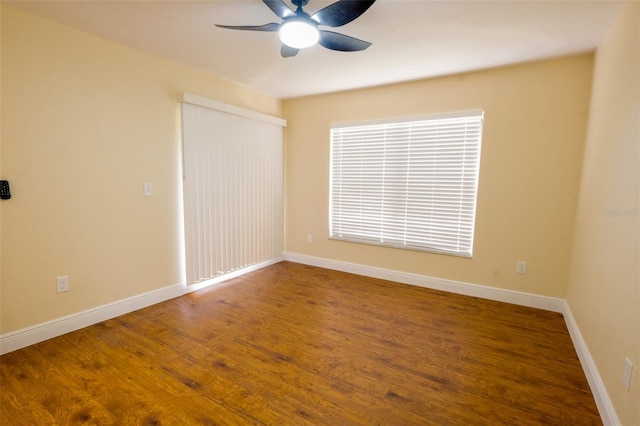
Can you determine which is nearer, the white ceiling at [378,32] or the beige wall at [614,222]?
the beige wall at [614,222]

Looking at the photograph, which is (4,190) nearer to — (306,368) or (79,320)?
(79,320)

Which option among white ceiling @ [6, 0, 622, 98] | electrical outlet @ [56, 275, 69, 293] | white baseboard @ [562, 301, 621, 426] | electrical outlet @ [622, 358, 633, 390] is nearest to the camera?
Result: electrical outlet @ [622, 358, 633, 390]

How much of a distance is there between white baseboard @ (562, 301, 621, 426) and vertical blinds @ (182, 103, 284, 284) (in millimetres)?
3393

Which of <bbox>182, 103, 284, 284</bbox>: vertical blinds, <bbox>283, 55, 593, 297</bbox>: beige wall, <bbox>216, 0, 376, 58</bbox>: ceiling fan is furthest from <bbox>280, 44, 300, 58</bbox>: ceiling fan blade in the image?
<bbox>283, 55, 593, 297</bbox>: beige wall

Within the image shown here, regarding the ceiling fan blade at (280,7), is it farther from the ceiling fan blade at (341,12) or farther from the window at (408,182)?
the window at (408,182)

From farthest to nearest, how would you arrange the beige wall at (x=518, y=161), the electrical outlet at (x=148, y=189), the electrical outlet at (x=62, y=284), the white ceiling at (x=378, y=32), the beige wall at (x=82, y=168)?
the electrical outlet at (x=148, y=189) → the beige wall at (x=518, y=161) → the electrical outlet at (x=62, y=284) → the beige wall at (x=82, y=168) → the white ceiling at (x=378, y=32)

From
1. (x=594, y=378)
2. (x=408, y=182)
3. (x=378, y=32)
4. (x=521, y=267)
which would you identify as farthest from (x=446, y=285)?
(x=378, y=32)

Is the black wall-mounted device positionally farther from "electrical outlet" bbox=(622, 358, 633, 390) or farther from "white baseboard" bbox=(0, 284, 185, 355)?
"electrical outlet" bbox=(622, 358, 633, 390)

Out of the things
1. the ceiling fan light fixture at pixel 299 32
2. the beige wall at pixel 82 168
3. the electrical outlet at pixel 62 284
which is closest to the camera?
the ceiling fan light fixture at pixel 299 32

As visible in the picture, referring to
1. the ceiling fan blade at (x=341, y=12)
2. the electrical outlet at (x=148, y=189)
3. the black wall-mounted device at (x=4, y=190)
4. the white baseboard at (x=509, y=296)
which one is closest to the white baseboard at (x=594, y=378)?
the white baseboard at (x=509, y=296)

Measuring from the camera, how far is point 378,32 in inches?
88.7

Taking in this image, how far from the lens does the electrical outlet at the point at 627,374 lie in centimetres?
133

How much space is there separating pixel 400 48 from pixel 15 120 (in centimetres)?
297

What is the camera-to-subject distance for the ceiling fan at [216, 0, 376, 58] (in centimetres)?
163
